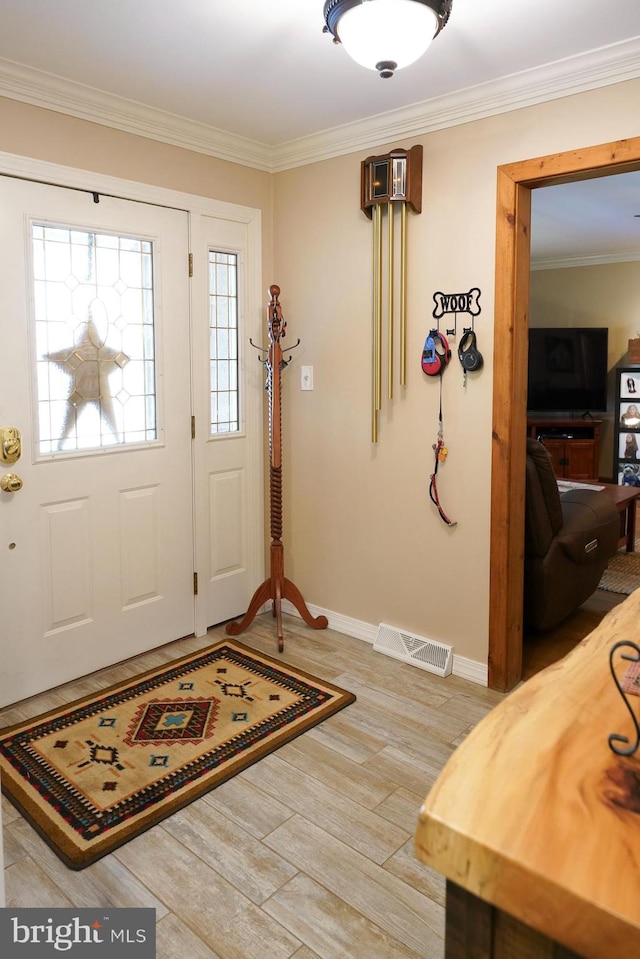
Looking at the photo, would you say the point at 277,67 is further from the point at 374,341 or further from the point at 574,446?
the point at 574,446

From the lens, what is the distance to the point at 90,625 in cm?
311

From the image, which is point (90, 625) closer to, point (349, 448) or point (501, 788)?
point (349, 448)

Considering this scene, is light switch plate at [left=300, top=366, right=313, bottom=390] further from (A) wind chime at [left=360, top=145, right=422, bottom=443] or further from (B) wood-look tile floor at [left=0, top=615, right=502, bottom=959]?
(B) wood-look tile floor at [left=0, top=615, right=502, bottom=959]

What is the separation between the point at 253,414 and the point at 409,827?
7.11ft

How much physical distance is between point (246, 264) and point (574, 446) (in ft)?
16.2

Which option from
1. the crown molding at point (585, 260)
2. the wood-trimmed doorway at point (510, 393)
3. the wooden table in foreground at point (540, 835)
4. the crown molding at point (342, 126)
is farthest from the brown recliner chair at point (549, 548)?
the crown molding at point (585, 260)

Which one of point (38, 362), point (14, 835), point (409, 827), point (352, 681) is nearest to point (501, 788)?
point (409, 827)

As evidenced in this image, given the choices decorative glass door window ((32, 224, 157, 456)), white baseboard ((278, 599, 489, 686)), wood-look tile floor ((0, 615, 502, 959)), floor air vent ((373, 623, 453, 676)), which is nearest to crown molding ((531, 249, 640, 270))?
white baseboard ((278, 599, 489, 686))

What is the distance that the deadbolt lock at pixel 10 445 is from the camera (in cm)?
273

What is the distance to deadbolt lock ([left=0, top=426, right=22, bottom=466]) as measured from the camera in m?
2.73

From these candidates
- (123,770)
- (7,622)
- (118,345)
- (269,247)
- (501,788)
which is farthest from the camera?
(269,247)

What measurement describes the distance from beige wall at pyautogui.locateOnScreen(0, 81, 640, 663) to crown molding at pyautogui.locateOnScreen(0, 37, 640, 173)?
0.04m

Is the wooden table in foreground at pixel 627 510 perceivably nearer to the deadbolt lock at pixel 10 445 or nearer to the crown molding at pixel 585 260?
the crown molding at pixel 585 260

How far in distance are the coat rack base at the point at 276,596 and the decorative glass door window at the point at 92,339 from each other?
2.89ft
